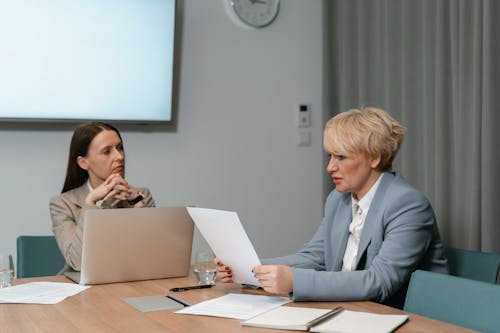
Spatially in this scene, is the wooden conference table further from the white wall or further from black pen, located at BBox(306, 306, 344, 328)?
the white wall

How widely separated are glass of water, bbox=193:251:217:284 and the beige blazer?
430 mm

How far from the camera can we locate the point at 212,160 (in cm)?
418

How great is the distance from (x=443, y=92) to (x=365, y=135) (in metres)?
1.33

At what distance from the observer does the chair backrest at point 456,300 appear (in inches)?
67.2

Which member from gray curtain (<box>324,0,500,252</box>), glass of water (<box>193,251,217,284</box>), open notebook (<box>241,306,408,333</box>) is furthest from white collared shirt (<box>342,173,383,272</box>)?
gray curtain (<box>324,0,500,252</box>)

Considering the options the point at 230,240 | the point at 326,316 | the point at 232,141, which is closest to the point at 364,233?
the point at 230,240

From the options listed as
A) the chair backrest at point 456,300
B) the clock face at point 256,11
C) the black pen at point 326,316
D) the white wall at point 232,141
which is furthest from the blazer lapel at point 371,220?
the clock face at point 256,11

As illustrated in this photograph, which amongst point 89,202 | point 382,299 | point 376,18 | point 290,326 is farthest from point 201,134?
point 290,326

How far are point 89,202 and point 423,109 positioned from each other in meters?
1.94

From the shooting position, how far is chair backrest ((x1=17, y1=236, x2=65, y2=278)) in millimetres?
2875

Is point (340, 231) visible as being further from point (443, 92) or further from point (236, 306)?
point (443, 92)

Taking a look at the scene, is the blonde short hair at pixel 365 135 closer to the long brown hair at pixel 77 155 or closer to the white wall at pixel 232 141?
the long brown hair at pixel 77 155

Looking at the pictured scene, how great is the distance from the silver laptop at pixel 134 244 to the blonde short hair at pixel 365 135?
581 mm

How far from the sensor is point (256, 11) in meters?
4.29
